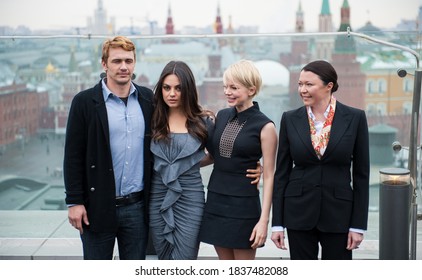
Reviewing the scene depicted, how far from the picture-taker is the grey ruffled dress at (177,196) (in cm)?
275

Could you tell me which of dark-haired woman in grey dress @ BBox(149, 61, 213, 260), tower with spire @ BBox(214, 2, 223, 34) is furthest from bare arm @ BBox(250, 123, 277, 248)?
tower with spire @ BBox(214, 2, 223, 34)

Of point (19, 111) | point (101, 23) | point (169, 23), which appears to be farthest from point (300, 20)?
point (19, 111)

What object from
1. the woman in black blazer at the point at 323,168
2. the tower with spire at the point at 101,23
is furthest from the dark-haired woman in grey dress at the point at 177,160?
the tower with spire at the point at 101,23

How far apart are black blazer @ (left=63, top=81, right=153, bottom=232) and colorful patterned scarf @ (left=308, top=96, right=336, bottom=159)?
2.04 ft

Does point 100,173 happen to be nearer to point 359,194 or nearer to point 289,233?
point 289,233

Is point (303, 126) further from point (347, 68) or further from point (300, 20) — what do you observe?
point (300, 20)

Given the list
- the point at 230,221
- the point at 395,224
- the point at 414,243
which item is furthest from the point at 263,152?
the point at 414,243

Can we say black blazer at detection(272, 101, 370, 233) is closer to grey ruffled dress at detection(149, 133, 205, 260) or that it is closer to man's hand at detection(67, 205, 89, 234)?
grey ruffled dress at detection(149, 133, 205, 260)

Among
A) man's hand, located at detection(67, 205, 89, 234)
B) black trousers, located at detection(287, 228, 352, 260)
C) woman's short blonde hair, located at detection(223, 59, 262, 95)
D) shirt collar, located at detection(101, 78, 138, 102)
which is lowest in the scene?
black trousers, located at detection(287, 228, 352, 260)

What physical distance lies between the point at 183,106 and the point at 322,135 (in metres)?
0.54

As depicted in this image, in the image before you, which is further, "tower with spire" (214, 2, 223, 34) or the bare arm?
"tower with spire" (214, 2, 223, 34)

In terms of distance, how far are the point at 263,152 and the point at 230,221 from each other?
0.30 m

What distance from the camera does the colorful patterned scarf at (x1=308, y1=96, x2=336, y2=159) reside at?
2621 mm

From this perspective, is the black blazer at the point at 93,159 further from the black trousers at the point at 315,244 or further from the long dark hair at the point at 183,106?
the black trousers at the point at 315,244
